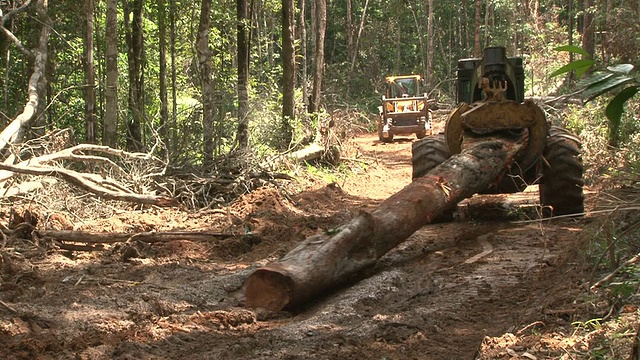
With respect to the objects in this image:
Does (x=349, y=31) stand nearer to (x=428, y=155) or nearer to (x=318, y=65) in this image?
(x=318, y=65)

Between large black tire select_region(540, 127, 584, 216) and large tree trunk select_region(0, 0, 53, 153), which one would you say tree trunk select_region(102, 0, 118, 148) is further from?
large black tire select_region(540, 127, 584, 216)

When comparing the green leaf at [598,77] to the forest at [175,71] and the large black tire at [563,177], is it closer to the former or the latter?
the forest at [175,71]

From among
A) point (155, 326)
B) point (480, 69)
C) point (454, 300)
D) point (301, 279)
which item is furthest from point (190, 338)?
point (480, 69)

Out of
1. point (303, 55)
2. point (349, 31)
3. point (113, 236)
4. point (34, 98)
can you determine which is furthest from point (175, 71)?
point (349, 31)

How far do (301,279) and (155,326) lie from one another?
49.9 inches

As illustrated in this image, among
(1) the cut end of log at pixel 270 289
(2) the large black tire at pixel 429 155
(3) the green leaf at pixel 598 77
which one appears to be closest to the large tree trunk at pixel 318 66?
(2) the large black tire at pixel 429 155

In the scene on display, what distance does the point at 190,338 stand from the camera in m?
5.40

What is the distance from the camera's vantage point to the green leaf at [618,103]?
275cm

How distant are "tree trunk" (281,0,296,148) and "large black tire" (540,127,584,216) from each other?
25.4 feet

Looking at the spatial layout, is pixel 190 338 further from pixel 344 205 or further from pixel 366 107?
pixel 366 107

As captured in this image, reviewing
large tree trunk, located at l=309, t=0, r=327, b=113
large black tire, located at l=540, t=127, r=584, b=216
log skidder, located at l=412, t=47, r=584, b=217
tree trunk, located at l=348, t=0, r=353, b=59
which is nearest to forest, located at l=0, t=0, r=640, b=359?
large black tire, located at l=540, t=127, r=584, b=216

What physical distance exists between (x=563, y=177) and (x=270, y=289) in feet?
17.2

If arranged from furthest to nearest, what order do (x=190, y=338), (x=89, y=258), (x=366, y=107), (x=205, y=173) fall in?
(x=366, y=107)
(x=205, y=173)
(x=89, y=258)
(x=190, y=338)

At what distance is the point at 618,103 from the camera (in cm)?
277
